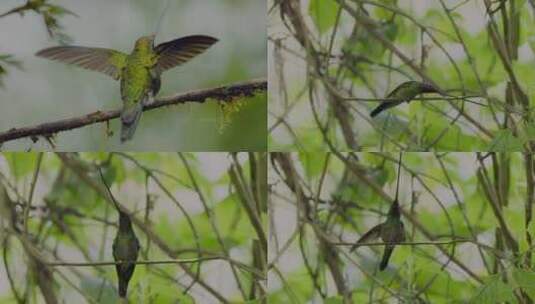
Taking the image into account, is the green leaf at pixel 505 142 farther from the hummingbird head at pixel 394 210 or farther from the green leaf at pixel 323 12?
the green leaf at pixel 323 12

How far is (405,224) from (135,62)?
0.69 m

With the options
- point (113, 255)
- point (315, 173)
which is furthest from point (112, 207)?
point (315, 173)

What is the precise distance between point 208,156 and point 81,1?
0.43 metres

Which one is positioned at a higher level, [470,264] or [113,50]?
[113,50]

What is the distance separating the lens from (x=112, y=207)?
7.61 ft

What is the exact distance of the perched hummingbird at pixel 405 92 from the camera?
233 centimetres

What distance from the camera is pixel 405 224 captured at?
2.36 meters

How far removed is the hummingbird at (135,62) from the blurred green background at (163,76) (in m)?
0.02

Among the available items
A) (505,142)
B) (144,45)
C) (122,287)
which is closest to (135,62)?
(144,45)

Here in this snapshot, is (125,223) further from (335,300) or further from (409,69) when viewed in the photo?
(409,69)

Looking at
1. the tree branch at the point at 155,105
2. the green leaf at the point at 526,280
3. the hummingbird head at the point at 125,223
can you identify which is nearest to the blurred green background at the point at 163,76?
the tree branch at the point at 155,105

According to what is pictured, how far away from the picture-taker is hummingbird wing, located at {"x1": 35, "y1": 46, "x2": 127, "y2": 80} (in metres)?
2.29

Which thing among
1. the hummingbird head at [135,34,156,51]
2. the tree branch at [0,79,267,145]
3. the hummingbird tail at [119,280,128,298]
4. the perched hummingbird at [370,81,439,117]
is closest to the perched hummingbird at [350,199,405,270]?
the perched hummingbird at [370,81,439,117]

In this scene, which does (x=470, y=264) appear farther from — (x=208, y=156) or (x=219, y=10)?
(x=219, y=10)
